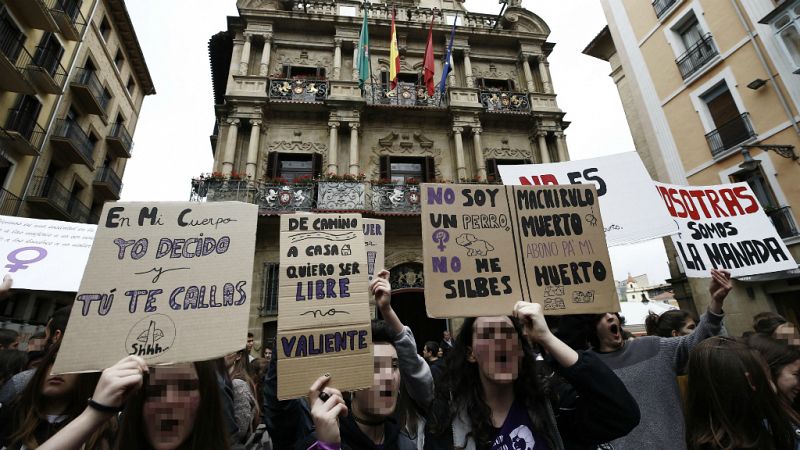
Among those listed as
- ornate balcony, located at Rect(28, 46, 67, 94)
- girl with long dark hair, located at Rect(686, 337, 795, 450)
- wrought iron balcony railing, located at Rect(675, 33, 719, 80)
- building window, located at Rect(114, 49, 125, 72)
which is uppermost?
building window, located at Rect(114, 49, 125, 72)

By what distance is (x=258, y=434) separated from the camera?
288 centimetres

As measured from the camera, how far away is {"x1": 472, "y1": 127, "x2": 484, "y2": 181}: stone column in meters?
12.2

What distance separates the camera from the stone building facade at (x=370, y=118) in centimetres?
1098

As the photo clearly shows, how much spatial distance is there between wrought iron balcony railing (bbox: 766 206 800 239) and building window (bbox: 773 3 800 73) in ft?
12.8

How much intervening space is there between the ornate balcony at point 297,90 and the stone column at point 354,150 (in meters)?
1.59

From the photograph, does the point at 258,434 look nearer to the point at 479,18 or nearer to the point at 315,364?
the point at 315,364

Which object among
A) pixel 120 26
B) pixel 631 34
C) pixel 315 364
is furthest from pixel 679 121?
pixel 120 26

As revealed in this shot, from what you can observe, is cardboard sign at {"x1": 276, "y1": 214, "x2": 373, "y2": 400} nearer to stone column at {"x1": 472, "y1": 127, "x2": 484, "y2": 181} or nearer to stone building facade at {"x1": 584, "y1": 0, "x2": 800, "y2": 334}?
stone column at {"x1": 472, "y1": 127, "x2": 484, "y2": 181}

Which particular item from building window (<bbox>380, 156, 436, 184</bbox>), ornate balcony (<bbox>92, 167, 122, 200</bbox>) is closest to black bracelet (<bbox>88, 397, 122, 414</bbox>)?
building window (<bbox>380, 156, 436, 184</bbox>)

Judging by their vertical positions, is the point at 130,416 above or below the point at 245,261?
below

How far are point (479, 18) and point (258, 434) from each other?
17153 millimetres

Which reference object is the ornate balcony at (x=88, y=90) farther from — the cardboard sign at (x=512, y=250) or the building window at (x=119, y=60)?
the cardboard sign at (x=512, y=250)

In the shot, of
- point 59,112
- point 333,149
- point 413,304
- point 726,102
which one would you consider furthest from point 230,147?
point 726,102

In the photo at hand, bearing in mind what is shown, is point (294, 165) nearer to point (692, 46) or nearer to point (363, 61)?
point (363, 61)
